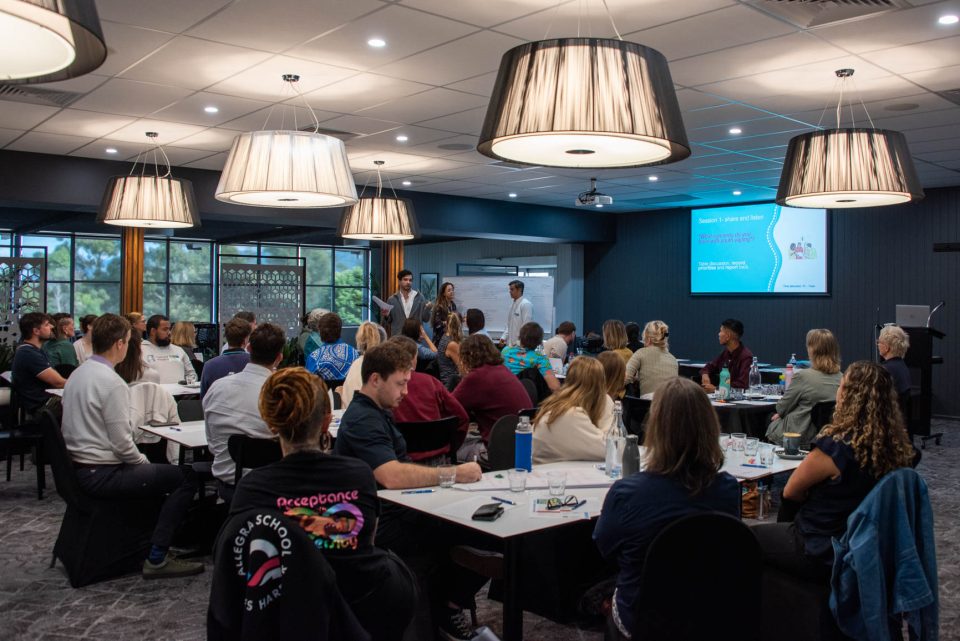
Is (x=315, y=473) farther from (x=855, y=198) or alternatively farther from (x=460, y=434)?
(x=855, y=198)

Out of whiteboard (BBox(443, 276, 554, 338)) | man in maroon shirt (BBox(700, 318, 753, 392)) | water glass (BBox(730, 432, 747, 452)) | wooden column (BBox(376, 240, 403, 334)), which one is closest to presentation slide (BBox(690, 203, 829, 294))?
whiteboard (BBox(443, 276, 554, 338))

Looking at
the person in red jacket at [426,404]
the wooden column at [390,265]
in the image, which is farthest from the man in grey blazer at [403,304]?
the person in red jacket at [426,404]

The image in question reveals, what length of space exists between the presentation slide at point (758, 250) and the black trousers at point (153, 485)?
9.87m

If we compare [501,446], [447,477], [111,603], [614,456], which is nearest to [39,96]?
[111,603]

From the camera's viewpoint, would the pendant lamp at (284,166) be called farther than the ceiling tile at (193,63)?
No

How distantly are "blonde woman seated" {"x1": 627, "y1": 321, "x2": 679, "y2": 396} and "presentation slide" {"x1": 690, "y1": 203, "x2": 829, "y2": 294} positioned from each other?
5670 mm

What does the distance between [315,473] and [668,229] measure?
500 inches

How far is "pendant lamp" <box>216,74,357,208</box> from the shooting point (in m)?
4.45

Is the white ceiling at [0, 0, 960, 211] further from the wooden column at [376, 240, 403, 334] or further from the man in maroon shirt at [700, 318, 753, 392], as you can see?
the wooden column at [376, 240, 403, 334]

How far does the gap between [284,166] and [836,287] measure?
395 inches

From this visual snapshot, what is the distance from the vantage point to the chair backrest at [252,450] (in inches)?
161

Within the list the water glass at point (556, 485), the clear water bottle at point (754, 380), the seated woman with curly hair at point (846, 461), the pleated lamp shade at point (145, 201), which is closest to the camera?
the seated woman with curly hair at point (846, 461)

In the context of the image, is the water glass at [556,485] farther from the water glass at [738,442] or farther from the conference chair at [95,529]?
the conference chair at [95,529]

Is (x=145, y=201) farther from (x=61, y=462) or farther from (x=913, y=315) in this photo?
(x=913, y=315)
